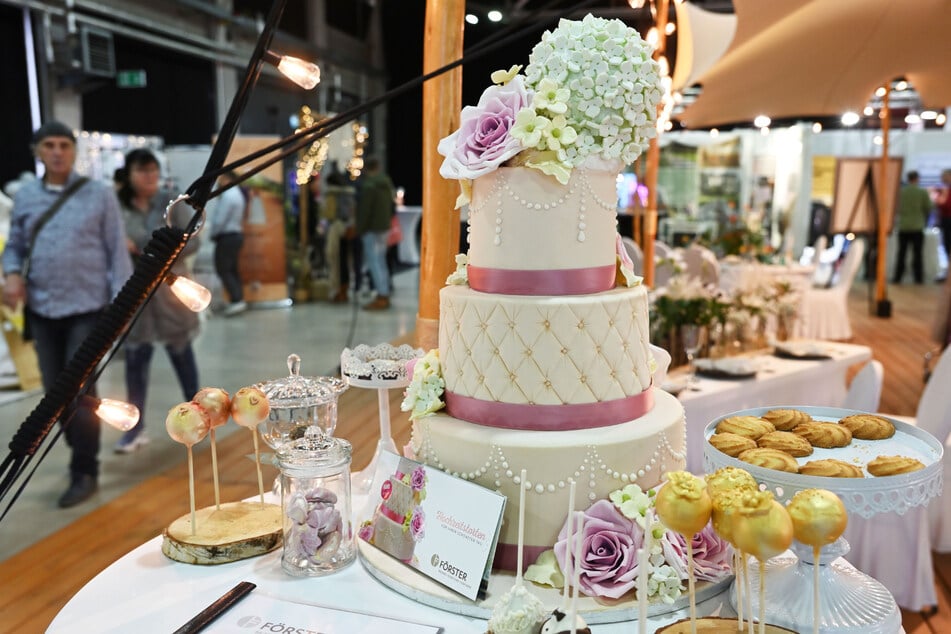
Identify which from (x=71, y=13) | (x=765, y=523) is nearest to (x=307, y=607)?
(x=765, y=523)

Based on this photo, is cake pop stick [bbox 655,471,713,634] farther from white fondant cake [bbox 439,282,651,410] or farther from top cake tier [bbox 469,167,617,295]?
top cake tier [bbox 469,167,617,295]

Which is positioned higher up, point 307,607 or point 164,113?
point 164,113

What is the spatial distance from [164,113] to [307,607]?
8590 mm

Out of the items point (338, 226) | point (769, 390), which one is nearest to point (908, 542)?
point (769, 390)

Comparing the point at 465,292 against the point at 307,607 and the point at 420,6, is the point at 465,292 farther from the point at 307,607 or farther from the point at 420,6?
the point at 420,6

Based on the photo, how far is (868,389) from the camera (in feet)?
10.4

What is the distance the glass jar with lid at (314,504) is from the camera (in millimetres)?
1482

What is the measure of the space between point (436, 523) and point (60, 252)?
2992mm

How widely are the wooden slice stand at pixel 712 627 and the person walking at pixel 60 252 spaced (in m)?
3.23

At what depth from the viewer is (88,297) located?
146 inches

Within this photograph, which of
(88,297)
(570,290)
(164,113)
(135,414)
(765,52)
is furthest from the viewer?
(164,113)

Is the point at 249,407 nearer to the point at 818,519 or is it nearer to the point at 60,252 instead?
the point at 818,519

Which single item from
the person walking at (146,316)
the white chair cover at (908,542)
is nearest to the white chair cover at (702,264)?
the white chair cover at (908,542)

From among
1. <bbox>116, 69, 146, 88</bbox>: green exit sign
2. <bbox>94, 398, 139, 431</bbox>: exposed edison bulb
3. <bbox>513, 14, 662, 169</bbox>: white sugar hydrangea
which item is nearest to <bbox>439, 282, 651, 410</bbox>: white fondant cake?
<bbox>513, 14, 662, 169</bbox>: white sugar hydrangea
